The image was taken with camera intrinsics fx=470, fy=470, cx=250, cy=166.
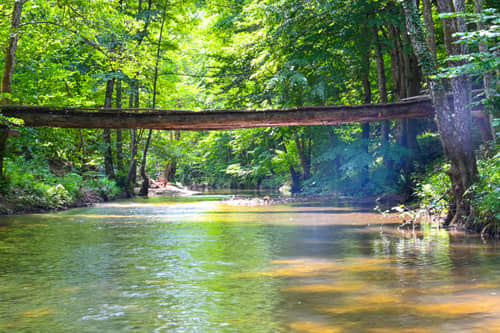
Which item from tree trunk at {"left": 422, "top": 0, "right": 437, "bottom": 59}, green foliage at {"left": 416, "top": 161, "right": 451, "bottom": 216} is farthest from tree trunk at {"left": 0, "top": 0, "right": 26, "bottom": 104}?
green foliage at {"left": 416, "top": 161, "right": 451, "bottom": 216}

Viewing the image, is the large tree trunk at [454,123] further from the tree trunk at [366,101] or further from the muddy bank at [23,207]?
the muddy bank at [23,207]

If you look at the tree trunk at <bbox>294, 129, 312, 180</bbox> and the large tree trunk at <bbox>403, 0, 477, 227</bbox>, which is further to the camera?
the tree trunk at <bbox>294, 129, 312, 180</bbox>

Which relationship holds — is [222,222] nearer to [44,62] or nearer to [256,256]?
[256,256]

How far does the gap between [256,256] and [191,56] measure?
2040 cm

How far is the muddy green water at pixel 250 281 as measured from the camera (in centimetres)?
310

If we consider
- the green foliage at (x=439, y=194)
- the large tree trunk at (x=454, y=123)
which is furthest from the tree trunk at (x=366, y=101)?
the large tree trunk at (x=454, y=123)

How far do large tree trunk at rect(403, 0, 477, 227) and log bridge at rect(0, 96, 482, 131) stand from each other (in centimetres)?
257

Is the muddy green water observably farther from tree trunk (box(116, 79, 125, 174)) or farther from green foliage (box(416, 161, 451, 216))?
tree trunk (box(116, 79, 125, 174))

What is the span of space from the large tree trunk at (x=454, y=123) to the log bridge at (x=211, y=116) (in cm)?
257

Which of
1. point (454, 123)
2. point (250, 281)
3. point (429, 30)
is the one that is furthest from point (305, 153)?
point (250, 281)

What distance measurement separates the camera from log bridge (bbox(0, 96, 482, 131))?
34.5ft

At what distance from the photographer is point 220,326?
305 centimetres

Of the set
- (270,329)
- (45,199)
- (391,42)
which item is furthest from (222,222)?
(391,42)

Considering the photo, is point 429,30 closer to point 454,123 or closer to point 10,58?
point 454,123
